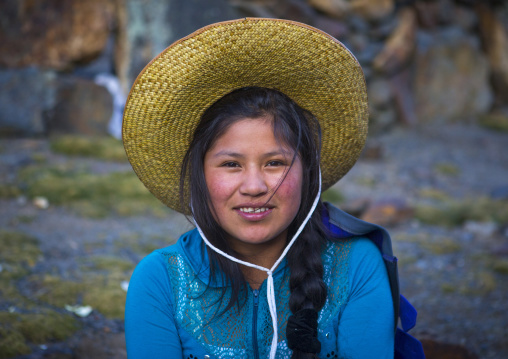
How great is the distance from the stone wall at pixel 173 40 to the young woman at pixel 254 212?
5.21 meters

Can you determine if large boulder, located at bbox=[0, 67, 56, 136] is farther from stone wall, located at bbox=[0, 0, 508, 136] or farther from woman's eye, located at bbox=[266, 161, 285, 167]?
woman's eye, located at bbox=[266, 161, 285, 167]

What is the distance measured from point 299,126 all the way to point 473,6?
850 centimetres

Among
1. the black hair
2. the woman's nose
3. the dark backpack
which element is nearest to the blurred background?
the dark backpack

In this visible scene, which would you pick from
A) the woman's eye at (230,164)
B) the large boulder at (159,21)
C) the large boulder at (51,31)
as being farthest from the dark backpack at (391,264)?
the large boulder at (51,31)

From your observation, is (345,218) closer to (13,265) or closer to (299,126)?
(299,126)

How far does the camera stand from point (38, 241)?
4125 millimetres

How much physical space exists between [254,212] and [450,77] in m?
7.82

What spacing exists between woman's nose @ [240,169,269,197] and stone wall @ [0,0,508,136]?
18.0 feet

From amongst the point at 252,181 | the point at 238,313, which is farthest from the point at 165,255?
the point at 252,181

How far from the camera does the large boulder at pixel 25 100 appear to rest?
21.0 feet

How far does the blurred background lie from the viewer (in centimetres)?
324

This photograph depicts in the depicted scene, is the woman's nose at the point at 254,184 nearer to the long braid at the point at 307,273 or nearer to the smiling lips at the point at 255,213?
the smiling lips at the point at 255,213

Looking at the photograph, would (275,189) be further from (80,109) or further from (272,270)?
(80,109)

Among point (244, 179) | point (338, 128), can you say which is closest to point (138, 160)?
point (244, 179)
